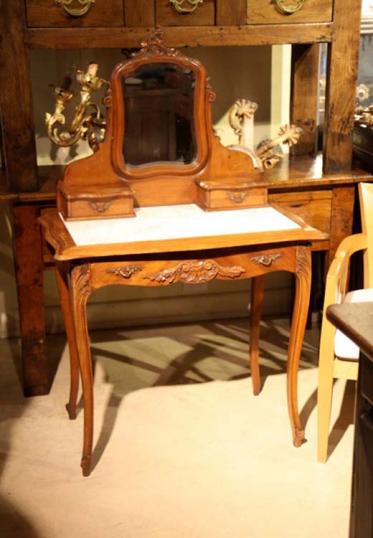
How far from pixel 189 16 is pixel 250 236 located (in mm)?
889

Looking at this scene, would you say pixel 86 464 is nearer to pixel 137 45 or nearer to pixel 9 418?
pixel 9 418

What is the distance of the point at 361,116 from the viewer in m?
3.53

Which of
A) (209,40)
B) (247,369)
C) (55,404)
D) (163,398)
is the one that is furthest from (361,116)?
(55,404)

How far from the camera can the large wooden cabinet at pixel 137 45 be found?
2.81m

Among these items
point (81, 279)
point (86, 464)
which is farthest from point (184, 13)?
point (86, 464)

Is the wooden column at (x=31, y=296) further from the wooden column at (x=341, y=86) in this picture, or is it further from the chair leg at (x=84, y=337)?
the wooden column at (x=341, y=86)

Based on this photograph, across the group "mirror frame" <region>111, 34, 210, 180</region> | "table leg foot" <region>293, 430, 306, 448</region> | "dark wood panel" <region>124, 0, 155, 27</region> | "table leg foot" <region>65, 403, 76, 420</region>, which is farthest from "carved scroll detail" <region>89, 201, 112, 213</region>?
"table leg foot" <region>293, 430, 306, 448</region>

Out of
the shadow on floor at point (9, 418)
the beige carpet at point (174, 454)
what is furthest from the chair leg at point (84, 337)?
the shadow on floor at point (9, 418)

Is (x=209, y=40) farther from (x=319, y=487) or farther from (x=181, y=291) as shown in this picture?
(x=319, y=487)

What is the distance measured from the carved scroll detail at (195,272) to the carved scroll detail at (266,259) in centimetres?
5

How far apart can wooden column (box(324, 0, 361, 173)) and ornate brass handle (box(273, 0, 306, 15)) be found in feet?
0.49

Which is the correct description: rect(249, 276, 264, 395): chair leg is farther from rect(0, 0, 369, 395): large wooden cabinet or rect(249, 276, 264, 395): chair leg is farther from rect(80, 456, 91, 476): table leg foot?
rect(80, 456, 91, 476): table leg foot

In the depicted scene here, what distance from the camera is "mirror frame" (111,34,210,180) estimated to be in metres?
2.77

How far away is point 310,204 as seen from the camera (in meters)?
3.20
